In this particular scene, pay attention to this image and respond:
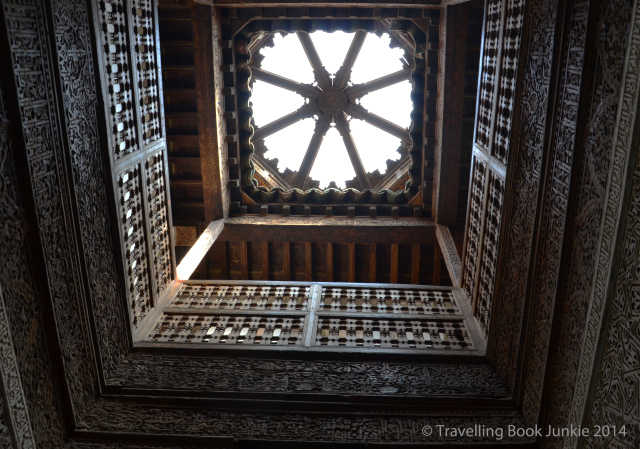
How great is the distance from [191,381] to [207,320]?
94 cm

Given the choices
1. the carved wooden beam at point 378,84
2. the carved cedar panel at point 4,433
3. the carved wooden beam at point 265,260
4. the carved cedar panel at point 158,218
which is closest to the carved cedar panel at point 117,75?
the carved cedar panel at point 158,218

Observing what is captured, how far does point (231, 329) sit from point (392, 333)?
1.69 m

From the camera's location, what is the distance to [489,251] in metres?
5.05

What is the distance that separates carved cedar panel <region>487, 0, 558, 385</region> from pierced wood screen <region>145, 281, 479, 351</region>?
24.2 inches

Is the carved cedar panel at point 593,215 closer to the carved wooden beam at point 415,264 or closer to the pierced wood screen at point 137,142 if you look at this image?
the pierced wood screen at point 137,142

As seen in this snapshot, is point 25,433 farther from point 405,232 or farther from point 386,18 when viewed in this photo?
point 386,18

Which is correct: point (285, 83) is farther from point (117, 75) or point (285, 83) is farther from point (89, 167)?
point (89, 167)

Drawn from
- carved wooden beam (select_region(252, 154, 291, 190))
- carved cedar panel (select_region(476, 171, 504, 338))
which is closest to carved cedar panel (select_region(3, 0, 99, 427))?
carved cedar panel (select_region(476, 171, 504, 338))

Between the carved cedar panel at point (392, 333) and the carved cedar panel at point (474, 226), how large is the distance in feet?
1.89

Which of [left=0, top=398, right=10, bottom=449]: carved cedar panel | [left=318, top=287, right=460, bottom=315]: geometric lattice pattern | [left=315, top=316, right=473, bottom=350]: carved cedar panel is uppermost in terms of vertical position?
[left=0, top=398, right=10, bottom=449]: carved cedar panel

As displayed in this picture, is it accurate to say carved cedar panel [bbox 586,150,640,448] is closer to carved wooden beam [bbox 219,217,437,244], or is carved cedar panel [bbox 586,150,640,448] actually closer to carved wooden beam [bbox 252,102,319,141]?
carved wooden beam [bbox 219,217,437,244]

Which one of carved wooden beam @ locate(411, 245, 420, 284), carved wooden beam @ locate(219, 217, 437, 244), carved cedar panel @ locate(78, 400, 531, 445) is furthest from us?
carved wooden beam @ locate(411, 245, 420, 284)

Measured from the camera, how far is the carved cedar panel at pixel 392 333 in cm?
502

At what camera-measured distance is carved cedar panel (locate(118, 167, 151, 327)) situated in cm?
481
